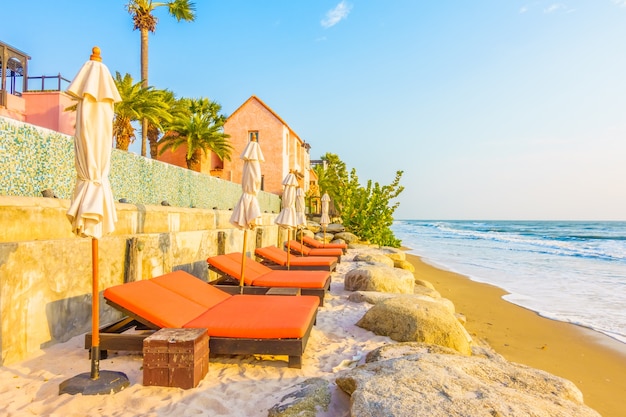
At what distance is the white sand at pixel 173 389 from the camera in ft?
10.7

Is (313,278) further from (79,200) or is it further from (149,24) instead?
(149,24)

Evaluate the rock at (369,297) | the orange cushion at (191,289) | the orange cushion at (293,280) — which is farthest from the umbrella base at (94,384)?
the rock at (369,297)

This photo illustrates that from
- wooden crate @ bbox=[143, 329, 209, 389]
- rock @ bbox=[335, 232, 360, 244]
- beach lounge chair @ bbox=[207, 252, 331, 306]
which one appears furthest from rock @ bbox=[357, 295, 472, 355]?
rock @ bbox=[335, 232, 360, 244]

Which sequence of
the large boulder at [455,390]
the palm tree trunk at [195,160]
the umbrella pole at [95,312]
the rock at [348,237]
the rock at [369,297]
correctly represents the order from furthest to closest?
the palm tree trunk at [195,160]
the rock at [348,237]
the rock at [369,297]
the umbrella pole at [95,312]
the large boulder at [455,390]

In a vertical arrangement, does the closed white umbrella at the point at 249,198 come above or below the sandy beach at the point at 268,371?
above

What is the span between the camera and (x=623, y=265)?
20.7 m

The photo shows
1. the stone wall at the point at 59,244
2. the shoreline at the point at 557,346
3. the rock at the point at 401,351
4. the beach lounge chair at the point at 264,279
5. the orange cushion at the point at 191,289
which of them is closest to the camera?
the rock at the point at 401,351

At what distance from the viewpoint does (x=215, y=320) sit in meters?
4.31

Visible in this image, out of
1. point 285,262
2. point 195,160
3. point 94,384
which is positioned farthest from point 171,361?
point 195,160

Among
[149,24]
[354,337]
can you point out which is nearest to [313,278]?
[354,337]

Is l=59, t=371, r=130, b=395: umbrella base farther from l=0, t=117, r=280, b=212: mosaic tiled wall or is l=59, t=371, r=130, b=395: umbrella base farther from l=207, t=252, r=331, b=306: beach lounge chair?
l=0, t=117, r=280, b=212: mosaic tiled wall

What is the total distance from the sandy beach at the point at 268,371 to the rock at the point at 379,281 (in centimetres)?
55

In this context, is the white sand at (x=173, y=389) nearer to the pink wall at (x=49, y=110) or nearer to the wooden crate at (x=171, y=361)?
the wooden crate at (x=171, y=361)

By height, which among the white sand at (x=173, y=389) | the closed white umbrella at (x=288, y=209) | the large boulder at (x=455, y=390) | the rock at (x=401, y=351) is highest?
the closed white umbrella at (x=288, y=209)
